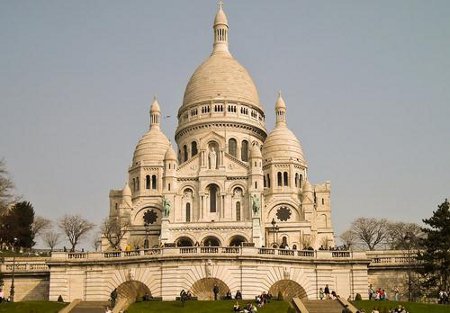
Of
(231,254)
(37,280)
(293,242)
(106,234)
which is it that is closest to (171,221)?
(106,234)

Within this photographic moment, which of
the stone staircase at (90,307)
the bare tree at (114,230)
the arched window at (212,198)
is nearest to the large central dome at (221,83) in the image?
the arched window at (212,198)

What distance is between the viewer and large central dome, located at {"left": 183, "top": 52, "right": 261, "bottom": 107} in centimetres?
12454

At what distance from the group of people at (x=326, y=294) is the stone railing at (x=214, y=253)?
2.42 metres

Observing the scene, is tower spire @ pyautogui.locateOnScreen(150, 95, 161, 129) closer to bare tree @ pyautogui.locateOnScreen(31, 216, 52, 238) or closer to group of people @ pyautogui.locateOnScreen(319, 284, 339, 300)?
bare tree @ pyautogui.locateOnScreen(31, 216, 52, 238)

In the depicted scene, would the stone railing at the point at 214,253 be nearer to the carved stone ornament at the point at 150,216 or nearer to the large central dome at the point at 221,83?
the carved stone ornament at the point at 150,216

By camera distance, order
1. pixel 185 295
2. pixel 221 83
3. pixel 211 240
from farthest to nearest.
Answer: pixel 221 83 < pixel 211 240 < pixel 185 295

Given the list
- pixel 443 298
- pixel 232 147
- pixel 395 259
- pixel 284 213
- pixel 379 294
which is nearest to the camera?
pixel 443 298

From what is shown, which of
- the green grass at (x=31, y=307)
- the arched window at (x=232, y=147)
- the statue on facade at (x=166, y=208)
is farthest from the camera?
the arched window at (x=232, y=147)

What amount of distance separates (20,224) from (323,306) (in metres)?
52.9

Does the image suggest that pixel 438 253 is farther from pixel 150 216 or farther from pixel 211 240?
pixel 150 216

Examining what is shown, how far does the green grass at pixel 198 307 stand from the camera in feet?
Result: 163

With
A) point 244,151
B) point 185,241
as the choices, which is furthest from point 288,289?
point 244,151

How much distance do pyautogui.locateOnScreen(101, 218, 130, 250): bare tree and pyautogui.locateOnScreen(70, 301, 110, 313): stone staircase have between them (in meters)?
44.4

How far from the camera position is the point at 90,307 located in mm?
53438
